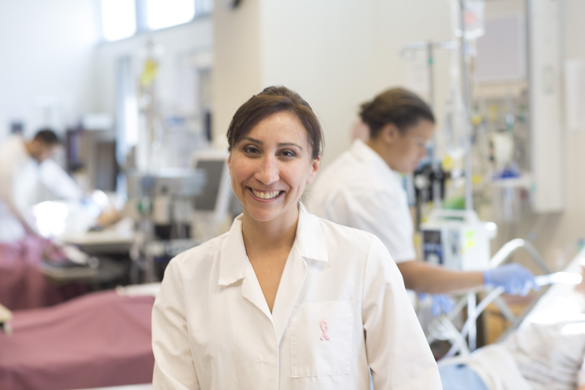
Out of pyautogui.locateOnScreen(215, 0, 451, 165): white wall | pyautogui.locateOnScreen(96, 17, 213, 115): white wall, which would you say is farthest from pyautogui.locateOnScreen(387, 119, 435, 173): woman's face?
pyautogui.locateOnScreen(96, 17, 213, 115): white wall

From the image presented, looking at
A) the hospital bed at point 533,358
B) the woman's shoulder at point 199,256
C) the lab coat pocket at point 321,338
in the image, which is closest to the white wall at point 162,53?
the hospital bed at point 533,358

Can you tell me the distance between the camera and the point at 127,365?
2.51 m

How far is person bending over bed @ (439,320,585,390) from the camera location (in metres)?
2.00

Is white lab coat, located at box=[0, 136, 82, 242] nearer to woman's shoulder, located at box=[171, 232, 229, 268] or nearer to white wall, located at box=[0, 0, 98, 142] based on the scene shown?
white wall, located at box=[0, 0, 98, 142]

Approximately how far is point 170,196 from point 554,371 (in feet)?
8.37

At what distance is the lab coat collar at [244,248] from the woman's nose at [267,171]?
18 cm

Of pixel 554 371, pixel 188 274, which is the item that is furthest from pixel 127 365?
pixel 554 371

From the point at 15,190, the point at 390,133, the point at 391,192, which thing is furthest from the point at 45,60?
the point at 391,192

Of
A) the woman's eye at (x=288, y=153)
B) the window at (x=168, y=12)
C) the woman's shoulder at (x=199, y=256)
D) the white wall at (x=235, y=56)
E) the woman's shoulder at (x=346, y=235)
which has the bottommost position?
the woman's shoulder at (x=199, y=256)

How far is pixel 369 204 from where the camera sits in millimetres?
2107

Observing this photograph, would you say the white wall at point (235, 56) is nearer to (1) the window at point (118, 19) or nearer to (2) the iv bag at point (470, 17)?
(2) the iv bag at point (470, 17)

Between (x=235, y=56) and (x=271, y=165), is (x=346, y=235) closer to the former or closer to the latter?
(x=271, y=165)

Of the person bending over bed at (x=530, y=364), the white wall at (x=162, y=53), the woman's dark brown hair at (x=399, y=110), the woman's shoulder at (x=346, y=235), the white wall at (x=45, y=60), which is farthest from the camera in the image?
the white wall at (x=45, y=60)

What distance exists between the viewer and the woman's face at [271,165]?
1.31m
